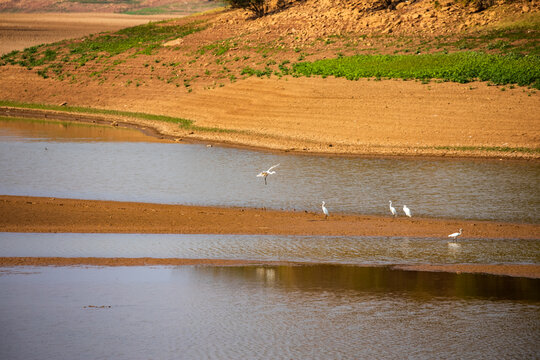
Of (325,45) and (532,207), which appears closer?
(532,207)

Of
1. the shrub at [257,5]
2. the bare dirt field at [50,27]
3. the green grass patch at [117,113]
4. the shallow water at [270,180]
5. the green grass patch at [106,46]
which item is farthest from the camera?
the bare dirt field at [50,27]

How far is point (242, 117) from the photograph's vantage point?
41656 mm

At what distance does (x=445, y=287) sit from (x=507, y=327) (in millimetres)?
2237

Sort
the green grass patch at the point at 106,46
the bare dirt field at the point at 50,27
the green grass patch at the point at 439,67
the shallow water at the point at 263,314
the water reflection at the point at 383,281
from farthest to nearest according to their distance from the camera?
the bare dirt field at the point at 50,27, the green grass patch at the point at 106,46, the green grass patch at the point at 439,67, the water reflection at the point at 383,281, the shallow water at the point at 263,314

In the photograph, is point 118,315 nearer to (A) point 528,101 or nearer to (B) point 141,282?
(B) point 141,282

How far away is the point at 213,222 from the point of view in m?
22.1

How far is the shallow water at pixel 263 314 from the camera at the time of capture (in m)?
13.8

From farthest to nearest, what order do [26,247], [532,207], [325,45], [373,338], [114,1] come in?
1. [114,1]
2. [325,45]
3. [532,207]
4. [26,247]
5. [373,338]

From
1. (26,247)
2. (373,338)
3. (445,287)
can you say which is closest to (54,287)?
(26,247)

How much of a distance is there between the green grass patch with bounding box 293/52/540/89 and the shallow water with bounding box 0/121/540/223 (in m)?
9.57

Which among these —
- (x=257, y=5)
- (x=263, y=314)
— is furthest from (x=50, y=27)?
(x=263, y=314)

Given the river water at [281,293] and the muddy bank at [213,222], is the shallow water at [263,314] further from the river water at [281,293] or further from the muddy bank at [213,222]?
the muddy bank at [213,222]

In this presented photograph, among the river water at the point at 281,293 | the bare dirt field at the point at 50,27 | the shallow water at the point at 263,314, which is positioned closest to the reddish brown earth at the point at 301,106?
the river water at the point at 281,293

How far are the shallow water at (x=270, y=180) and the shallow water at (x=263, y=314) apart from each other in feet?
22.6
